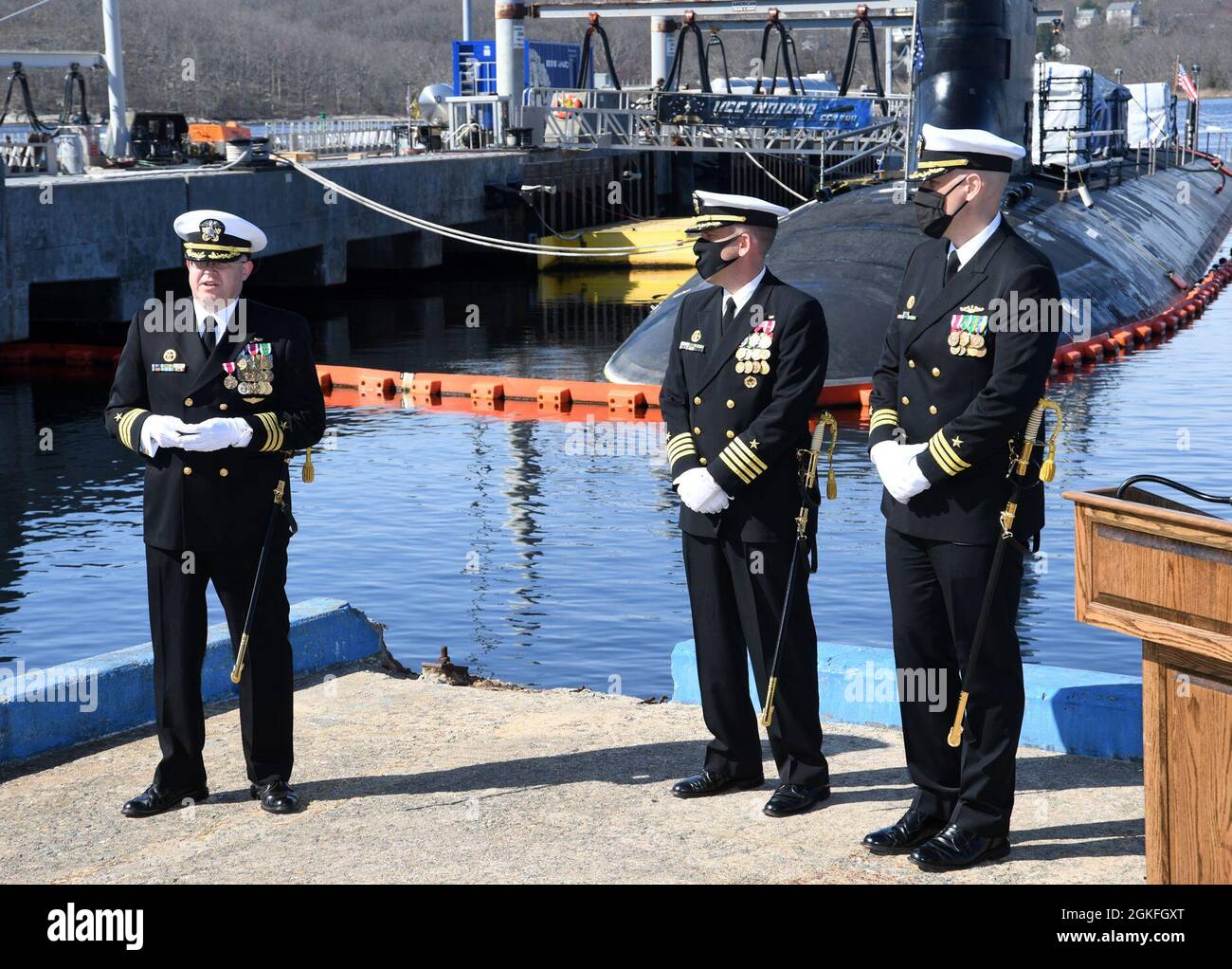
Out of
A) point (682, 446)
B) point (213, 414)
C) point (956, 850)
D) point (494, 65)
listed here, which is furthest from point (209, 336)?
point (494, 65)

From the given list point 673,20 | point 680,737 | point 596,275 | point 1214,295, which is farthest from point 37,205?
point 673,20

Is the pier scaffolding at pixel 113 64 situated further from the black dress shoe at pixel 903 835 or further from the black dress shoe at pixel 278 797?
the black dress shoe at pixel 903 835

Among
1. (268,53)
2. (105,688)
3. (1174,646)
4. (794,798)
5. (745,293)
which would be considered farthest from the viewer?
(268,53)

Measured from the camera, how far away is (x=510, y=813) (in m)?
7.12

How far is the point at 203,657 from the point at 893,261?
62.2 ft

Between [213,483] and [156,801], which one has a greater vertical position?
[213,483]

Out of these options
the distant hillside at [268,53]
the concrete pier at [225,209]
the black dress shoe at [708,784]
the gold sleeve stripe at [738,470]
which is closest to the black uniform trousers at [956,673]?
the gold sleeve stripe at [738,470]

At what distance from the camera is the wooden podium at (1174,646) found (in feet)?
16.9

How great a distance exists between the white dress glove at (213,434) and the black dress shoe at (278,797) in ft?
4.84

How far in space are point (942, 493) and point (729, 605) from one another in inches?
50.0

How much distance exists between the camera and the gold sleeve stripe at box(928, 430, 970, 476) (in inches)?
256

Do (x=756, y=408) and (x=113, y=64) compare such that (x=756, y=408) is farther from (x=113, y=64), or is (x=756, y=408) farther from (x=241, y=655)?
(x=113, y=64)

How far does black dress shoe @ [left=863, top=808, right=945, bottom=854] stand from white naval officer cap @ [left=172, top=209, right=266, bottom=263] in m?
3.63

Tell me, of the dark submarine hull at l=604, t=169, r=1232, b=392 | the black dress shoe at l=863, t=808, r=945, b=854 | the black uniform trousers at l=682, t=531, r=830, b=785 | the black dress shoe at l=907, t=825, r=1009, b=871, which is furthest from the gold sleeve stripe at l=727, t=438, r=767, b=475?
the dark submarine hull at l=604, t=169, r=1232, b=392
